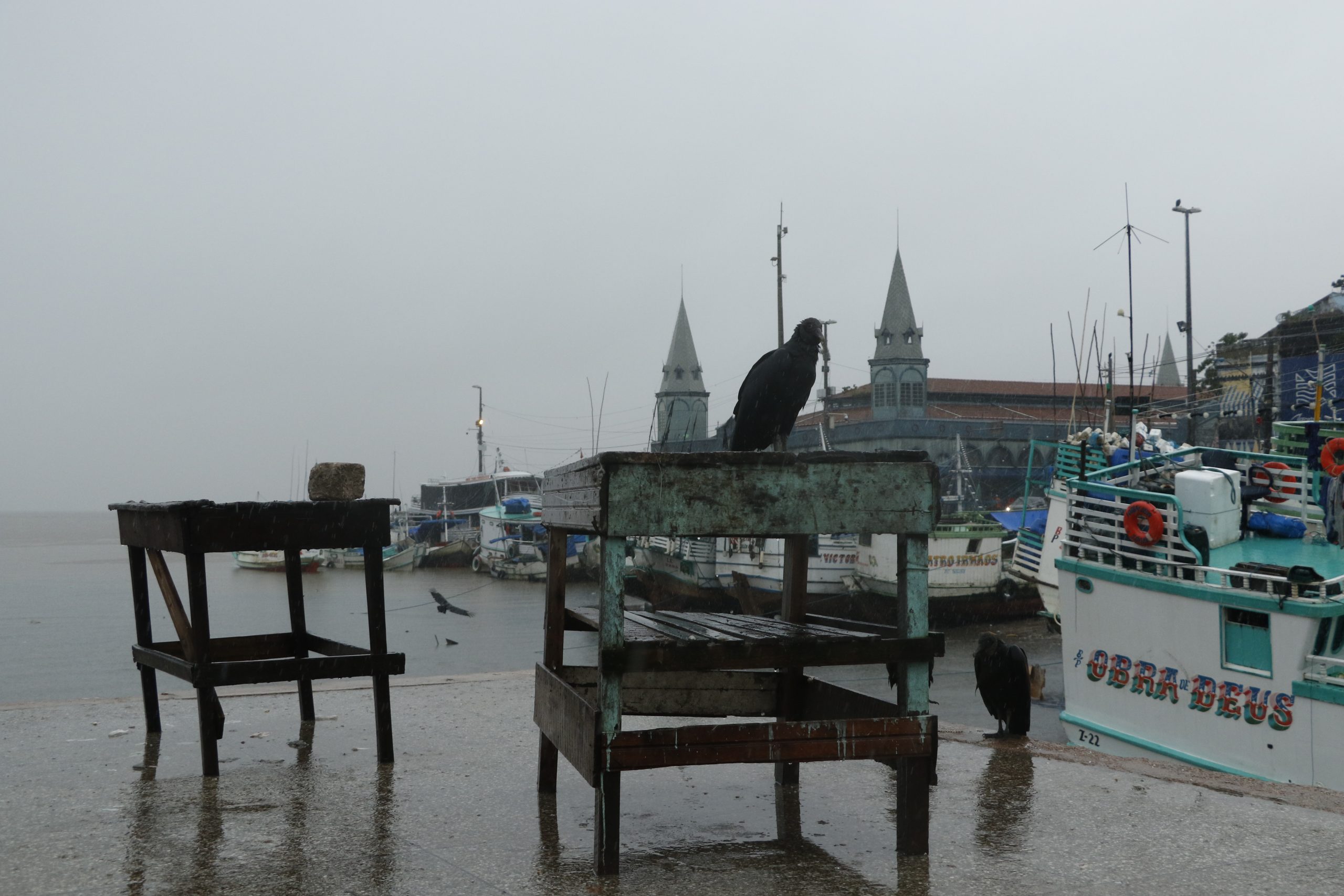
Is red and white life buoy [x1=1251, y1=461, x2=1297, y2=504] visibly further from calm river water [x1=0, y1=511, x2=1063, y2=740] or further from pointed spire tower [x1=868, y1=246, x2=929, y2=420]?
pointed spire tower [x1=868, y1=246, x2=929, y2=420]

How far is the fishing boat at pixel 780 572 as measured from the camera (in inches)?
1387

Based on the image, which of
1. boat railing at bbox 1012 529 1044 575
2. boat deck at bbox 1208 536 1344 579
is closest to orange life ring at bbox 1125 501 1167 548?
boat deck at bbox 1208 536 1344 579

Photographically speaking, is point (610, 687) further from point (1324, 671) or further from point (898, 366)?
point (898, 366)

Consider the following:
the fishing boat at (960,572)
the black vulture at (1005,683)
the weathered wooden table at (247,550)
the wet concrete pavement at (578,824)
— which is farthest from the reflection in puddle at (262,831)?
the fishing boat at (960,572)

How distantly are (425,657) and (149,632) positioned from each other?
25.2 m

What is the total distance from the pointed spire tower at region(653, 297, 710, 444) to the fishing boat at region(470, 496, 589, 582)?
26323mm

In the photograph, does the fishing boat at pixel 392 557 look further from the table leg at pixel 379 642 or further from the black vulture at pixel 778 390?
the black vulture at pixel 778 390

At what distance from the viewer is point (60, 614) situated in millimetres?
49031

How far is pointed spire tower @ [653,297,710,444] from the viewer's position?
91500 mm

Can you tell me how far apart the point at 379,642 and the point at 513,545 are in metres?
56.5

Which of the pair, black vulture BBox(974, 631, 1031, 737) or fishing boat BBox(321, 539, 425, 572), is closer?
black vulture BBox(974, 631, 1031, 737)

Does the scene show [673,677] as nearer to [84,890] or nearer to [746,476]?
[746,476]

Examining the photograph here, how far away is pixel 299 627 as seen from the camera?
7953 millimetres

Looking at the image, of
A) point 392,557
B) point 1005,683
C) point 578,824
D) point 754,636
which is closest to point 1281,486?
point 1005,683
